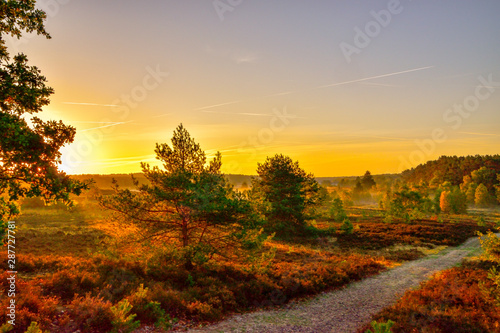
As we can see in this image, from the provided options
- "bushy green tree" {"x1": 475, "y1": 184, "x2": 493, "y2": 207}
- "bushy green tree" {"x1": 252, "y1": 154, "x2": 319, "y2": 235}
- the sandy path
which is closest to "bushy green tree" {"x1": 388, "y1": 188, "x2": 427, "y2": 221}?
"bushy green tree" {"x1": 252, "y1": 154, "x2": 319, "y2": 235}

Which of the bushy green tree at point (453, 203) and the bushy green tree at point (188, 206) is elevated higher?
the bushy green tree at point (188, 206)

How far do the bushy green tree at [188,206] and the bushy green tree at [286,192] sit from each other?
56.4 ft

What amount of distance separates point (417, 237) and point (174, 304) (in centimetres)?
3434

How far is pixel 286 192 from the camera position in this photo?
33.4m

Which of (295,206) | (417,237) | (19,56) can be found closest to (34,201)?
(295,206)

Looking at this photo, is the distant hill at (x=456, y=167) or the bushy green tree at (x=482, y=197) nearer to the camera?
the bushy green tree at (x=482, y=197)

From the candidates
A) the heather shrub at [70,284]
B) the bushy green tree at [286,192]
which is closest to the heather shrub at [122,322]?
the heather shrub at [70,284]

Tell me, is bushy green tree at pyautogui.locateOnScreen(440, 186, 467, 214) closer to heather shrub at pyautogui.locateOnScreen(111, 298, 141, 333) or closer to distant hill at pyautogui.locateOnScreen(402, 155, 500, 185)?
distant hill at pyautogui.locateOnScreen(402, 155, 500, 185)

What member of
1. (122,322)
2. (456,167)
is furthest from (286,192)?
(456,167)

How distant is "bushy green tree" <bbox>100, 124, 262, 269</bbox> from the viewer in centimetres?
1330

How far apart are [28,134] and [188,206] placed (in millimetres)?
7125

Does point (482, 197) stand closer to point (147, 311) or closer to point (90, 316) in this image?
point (147, 311)

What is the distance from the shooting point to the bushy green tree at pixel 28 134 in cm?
841

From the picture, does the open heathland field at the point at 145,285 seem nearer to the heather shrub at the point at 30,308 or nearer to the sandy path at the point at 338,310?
the heather shrub at the point at 30,308
